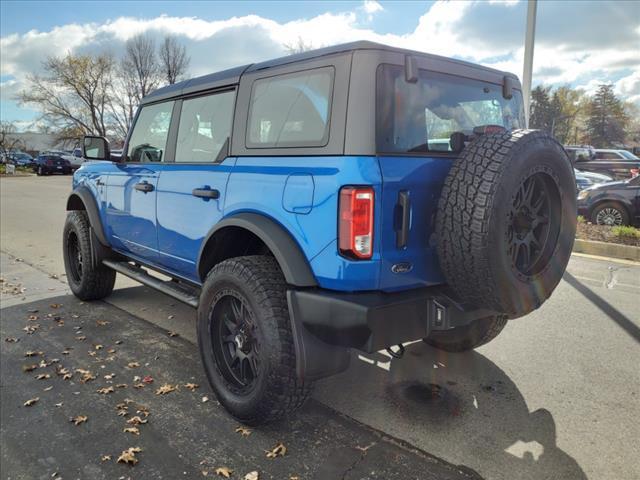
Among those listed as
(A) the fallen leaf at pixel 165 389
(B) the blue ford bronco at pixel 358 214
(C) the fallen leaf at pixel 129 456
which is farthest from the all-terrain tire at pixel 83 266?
(C) the fallen leaf at pixel 129 456

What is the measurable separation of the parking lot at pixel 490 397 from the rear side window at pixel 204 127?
1.60m

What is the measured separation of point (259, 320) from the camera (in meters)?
2.59

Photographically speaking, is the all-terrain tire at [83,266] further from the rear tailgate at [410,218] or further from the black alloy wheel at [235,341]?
the rear tailgate at [410,218]

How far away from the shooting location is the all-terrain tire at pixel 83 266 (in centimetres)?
501

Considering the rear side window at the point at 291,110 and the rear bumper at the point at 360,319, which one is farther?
the rear side window at the point at 291,110

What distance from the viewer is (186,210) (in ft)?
11.2

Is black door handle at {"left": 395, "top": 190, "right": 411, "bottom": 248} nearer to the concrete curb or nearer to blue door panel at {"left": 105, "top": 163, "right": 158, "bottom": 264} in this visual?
blue door panel at {"left": 105, "top": 163, "right": 158, "bottom": 264}

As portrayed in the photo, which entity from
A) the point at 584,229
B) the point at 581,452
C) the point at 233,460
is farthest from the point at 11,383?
the point at 584,229

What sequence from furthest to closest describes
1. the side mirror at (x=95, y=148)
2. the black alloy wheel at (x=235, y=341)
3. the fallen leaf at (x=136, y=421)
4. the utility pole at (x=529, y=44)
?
the utility pole at (x=529, y=44), the side mirror at (x=95, y=148), the fallen leaf at (x=136, y=421), the black alloy wheel at (x=235, y=341)

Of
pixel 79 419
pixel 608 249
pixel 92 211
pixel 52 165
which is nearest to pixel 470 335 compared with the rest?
pixel 79 419

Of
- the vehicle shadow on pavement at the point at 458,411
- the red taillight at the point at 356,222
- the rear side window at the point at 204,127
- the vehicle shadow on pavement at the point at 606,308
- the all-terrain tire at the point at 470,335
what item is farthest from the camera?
the vehicle shadow on pavement at the point at 606,308

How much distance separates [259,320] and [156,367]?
Result: 1538mm

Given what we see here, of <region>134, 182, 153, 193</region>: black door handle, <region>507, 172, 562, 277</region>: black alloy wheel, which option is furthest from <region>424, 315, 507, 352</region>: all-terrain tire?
<region>134, 182, 153, 193</region>: black door handle

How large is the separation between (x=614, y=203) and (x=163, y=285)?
30.6 feet
